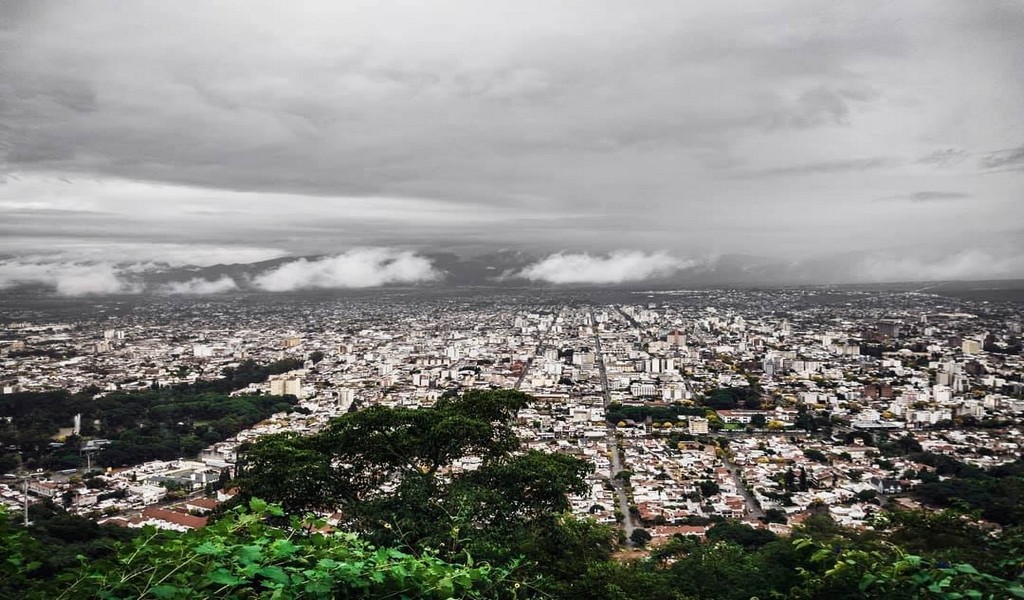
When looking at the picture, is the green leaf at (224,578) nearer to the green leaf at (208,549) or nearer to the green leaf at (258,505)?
the green leaf at (208,549)

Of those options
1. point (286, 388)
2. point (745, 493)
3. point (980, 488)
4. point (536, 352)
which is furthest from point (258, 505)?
point (536, 352)

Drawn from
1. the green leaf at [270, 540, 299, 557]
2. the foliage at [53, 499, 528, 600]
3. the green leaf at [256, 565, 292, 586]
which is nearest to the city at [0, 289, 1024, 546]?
the foliage at [53, 499, 528, 600]

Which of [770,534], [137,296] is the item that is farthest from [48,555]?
[137,296]

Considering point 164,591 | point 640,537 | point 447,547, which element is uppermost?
point 164,591

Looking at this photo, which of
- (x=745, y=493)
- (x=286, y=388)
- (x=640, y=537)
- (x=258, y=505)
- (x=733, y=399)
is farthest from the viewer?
(x=286, y=388)

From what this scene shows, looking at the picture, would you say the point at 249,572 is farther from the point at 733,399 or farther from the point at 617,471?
the point at 733,399

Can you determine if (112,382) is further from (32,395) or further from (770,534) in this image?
(770,534)

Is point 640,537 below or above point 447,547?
below

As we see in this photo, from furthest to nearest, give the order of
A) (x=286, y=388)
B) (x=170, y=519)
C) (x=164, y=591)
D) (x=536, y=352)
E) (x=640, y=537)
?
(x=536, y=352) < (x=286, y=388) < (x=170, y=519) < (x=640, y=537) < (x=164, y=591)

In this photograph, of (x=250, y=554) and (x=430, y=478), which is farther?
(x=430, y=478)
